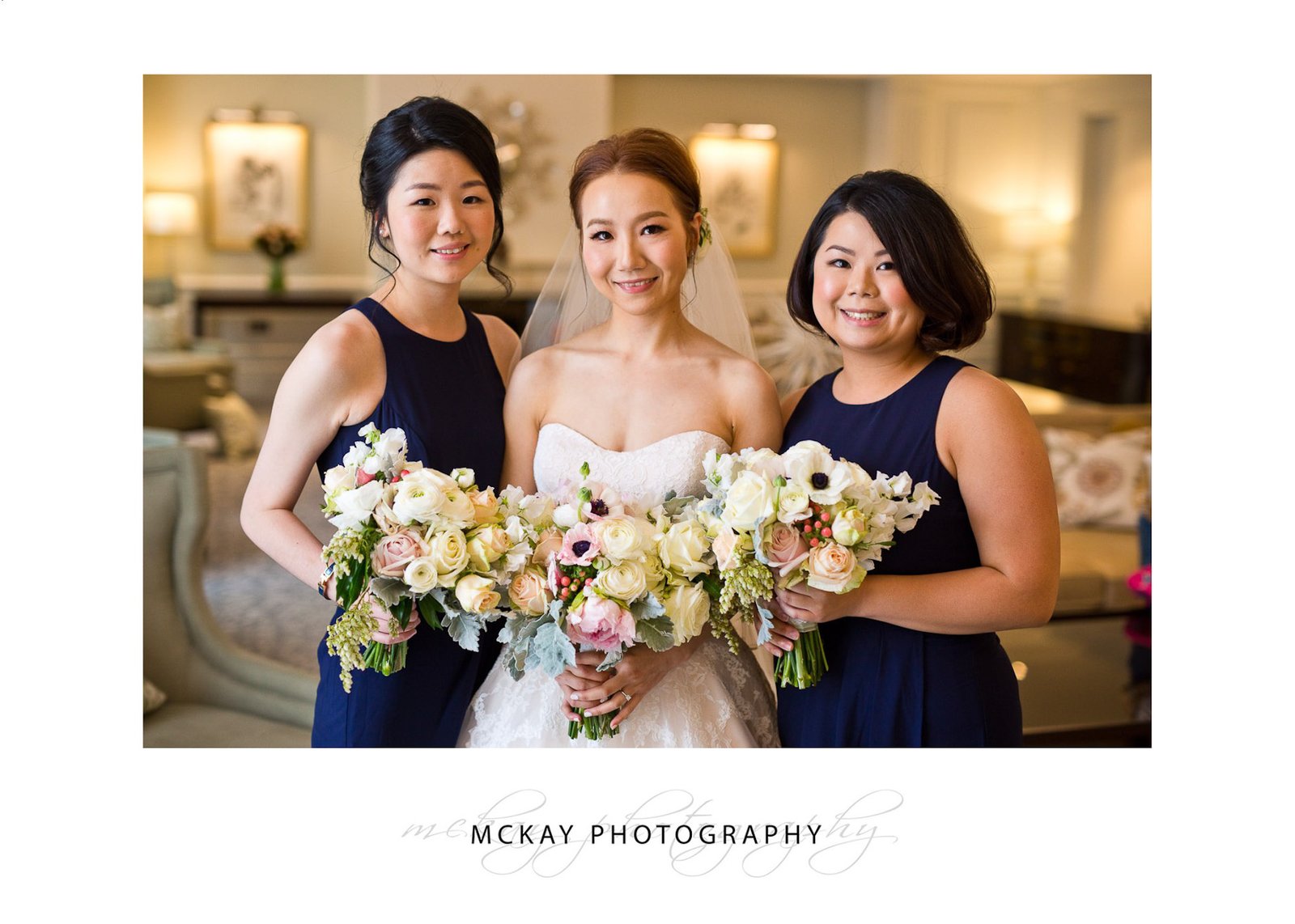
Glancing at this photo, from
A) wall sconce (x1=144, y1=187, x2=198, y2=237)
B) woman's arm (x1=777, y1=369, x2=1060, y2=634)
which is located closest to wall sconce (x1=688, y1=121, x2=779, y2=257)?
wall sconce (x1=144, y1=187, x2=198, y2=237)

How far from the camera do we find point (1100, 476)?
518cm

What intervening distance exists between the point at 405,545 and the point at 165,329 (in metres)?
7.58

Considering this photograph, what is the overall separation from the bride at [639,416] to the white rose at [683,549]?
8.4 inches

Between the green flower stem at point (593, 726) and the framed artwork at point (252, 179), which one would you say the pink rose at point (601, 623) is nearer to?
the green flower stem at point (593, 726)

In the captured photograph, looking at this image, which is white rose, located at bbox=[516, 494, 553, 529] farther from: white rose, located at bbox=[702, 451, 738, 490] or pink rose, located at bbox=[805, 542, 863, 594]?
pink rose, located at bbox=[805, 542, 863, 594]

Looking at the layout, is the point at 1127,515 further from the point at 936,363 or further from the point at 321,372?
the point at 321,372

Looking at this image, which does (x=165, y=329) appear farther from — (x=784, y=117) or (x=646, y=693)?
(x=646, y=693)

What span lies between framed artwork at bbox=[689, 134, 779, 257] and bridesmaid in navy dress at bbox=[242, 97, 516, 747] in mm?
7626

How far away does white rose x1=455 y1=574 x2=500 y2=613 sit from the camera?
6.03 feet

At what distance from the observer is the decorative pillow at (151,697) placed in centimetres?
321
